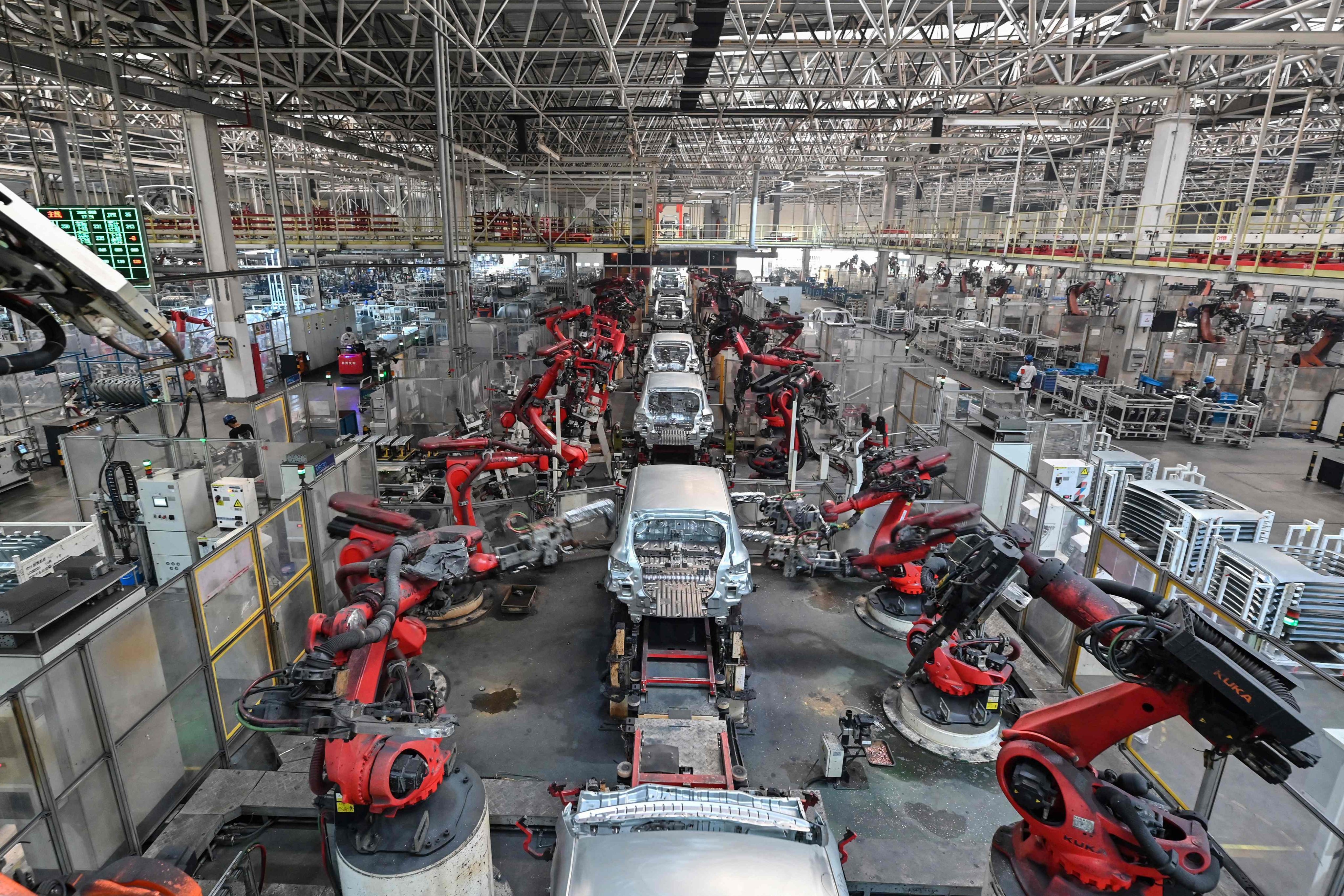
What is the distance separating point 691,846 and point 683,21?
1146 centimetres

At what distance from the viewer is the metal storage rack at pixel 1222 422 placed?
54.3 feet

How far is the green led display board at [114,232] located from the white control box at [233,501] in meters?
2.63

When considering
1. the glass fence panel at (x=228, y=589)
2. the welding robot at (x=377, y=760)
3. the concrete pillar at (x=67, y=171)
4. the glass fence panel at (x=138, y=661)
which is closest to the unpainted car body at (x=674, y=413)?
the glass fence panel at (x=228, y=589)

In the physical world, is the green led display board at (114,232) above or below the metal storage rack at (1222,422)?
above

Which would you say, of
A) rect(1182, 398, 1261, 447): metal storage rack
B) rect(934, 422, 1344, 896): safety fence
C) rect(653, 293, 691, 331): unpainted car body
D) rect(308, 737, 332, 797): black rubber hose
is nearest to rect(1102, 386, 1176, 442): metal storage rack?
rect(1182, 398, 1261, 447): metal storage rack

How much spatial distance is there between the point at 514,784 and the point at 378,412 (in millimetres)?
8478

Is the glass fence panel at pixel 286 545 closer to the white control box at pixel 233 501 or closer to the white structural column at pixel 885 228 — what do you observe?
the white control box at pixel 233 501

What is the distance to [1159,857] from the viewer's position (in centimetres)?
362

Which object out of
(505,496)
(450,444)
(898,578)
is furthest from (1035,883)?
(505,496)

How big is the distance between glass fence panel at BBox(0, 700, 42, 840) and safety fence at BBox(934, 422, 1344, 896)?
671cm

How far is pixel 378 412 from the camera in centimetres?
1238

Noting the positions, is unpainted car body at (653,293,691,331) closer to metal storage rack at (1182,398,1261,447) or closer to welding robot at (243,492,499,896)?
metal storage rack at (1182,398,1261,447)

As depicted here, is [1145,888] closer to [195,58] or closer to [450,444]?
[450,444]

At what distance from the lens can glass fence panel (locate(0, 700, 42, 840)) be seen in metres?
4.20
